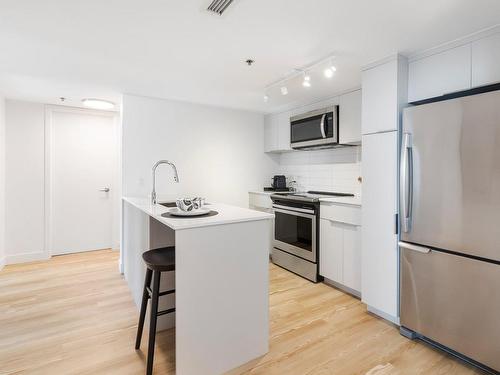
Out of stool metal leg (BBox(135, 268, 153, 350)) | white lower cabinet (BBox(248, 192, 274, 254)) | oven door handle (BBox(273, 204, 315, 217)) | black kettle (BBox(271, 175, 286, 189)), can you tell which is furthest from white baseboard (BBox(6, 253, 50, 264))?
black kettle (BBox(271, 175, 286, 189))

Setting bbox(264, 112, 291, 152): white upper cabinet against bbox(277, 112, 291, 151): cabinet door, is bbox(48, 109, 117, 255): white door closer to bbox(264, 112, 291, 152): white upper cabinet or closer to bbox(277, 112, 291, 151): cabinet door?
bbox(264, 112, 291, 152): white upper cabinet

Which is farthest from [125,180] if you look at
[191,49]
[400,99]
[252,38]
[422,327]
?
[422,327]

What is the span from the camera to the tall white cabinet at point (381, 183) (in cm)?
229

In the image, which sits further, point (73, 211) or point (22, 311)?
point (73, 211)

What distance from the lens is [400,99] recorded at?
7.48 feet

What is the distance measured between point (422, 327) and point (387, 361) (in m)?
0.41

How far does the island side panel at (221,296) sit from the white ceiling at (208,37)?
1341mm

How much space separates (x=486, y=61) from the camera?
1896 mm

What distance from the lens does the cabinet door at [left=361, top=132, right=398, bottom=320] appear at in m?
2.30

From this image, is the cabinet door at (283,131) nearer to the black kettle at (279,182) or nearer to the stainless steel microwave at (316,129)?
the stainless steel microwave at (316,129)

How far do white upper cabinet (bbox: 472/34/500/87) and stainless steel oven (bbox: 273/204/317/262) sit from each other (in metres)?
1.87

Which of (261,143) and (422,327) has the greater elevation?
(261,143)

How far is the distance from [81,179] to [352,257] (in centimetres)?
417

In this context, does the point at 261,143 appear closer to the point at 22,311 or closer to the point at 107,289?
the point at 107,289
